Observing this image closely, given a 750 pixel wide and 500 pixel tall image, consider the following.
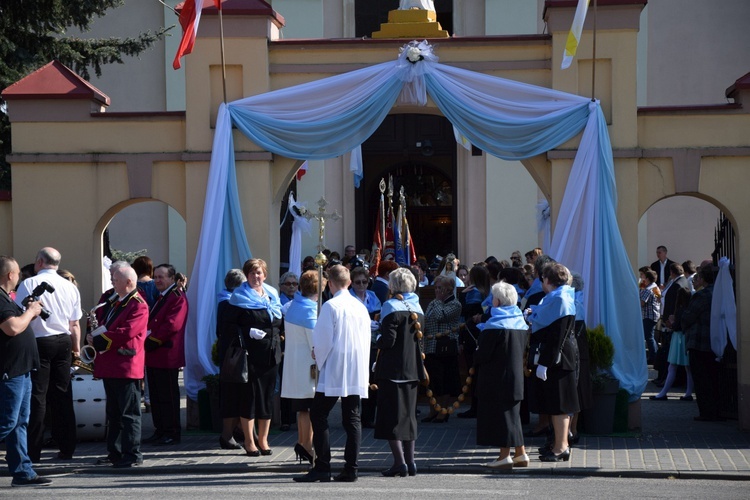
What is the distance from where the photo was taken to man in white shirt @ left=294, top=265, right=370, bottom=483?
9711 mm

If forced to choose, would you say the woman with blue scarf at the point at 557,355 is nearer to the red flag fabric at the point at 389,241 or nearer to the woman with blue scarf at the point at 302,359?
the woman with blue scarf at the point at 302,359

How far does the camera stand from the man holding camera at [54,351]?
35.7ft

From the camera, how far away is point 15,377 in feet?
31.6

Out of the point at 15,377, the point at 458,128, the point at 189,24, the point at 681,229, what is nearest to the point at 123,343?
the point at 15,377

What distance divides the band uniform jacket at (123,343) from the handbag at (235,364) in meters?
0.90

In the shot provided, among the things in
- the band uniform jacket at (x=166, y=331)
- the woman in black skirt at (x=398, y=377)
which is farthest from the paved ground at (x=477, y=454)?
the band uniform jacket at (x=166, y=331)

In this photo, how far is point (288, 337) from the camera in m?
10.4

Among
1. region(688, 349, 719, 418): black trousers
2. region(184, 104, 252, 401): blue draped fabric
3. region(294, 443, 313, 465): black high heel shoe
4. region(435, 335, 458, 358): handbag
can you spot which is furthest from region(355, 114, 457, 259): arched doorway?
region(294, 443, 313, 465): black high heel shoe

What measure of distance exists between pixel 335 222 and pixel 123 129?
11.4m

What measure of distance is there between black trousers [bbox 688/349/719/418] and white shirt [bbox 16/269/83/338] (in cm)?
727

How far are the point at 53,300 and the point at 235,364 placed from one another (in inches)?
72.1

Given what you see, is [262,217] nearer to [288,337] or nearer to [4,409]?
[288,337]

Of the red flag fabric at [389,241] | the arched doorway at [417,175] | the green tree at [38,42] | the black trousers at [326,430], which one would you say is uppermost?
the green tree at [38,42]

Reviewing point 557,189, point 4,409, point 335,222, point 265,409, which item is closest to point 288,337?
point 265,409
